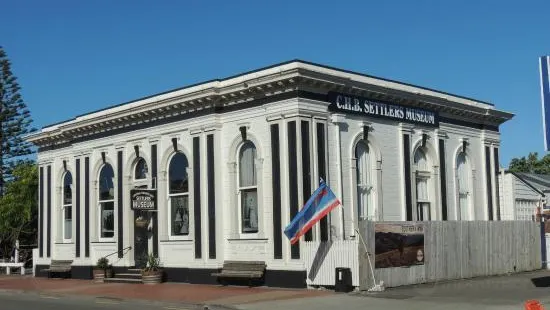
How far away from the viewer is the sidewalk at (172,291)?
18953mm

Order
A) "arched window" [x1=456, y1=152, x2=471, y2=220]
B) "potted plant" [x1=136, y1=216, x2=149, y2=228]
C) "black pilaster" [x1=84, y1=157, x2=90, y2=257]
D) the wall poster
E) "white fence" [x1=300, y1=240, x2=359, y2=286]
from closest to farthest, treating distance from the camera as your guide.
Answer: "white fence" [x1=300, y1=240, x2=359, y2=286] → the wall poster → "potted plant" [x1=136, y1=216, x2=149, y2=228] → "arched window" [x1=456, y1=152, x2=471, y2=220] → "black pilaster" [x1=84, y1=157, x2=90, y2=257]

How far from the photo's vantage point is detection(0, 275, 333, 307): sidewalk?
1895 centimetres

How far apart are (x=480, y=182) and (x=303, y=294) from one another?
12.5 meters

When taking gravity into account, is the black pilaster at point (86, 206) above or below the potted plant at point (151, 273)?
above

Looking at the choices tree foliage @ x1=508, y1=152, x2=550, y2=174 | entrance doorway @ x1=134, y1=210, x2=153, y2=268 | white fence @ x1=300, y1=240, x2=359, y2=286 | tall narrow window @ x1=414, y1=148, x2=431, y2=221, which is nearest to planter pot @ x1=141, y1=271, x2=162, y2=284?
entrance doorway @ x1=134, y1=210, x2=153, y2=268

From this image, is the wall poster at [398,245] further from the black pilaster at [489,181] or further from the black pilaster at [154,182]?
the black pilaster at [154,182]

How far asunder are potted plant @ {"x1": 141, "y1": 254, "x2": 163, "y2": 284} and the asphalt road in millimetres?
3211

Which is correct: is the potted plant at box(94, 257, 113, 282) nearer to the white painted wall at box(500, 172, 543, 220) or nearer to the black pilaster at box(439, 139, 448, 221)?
the black pilaster at box(439, 139, 448, 221)

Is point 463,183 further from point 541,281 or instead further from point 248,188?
point 248,188

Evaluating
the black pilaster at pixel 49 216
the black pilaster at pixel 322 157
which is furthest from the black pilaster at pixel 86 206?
the black pilaster at pixel 322 157

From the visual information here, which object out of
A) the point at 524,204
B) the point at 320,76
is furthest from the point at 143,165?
the point at 524,204

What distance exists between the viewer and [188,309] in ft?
58.0

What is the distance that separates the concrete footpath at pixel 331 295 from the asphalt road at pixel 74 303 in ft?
0.48

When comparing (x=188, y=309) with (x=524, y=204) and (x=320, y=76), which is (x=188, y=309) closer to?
(x=320, y=76)
